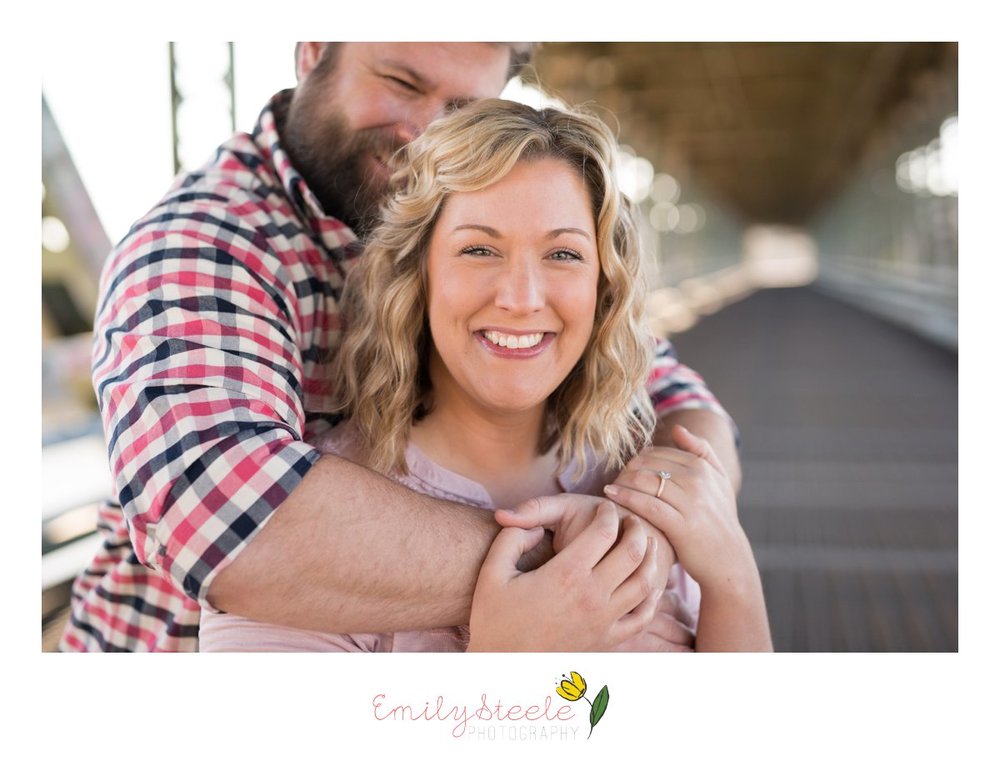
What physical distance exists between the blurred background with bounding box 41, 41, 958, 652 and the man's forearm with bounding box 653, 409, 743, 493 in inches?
10.9

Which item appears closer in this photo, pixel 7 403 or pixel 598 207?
pixel 598 207

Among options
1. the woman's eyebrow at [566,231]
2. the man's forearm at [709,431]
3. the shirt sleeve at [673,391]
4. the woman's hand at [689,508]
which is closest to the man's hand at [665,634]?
the woman's hand at [689,508]

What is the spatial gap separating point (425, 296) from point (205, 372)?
1.17 ft

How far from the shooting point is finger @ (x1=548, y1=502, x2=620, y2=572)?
1326mm

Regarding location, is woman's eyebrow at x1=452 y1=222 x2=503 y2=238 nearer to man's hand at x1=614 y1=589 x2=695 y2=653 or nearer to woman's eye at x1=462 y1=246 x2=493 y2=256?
woman's eye at x1=462 y1=246 x2=493 y2=256

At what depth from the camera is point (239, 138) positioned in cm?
163

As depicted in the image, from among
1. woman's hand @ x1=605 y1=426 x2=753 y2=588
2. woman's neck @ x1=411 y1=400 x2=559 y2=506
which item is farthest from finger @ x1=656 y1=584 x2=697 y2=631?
woman's neck @ x1=411 y1=400 x2=559 y2=506

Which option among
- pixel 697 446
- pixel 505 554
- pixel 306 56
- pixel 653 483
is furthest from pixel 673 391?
pixel 306 56

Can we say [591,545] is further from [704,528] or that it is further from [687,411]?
[687,411]
